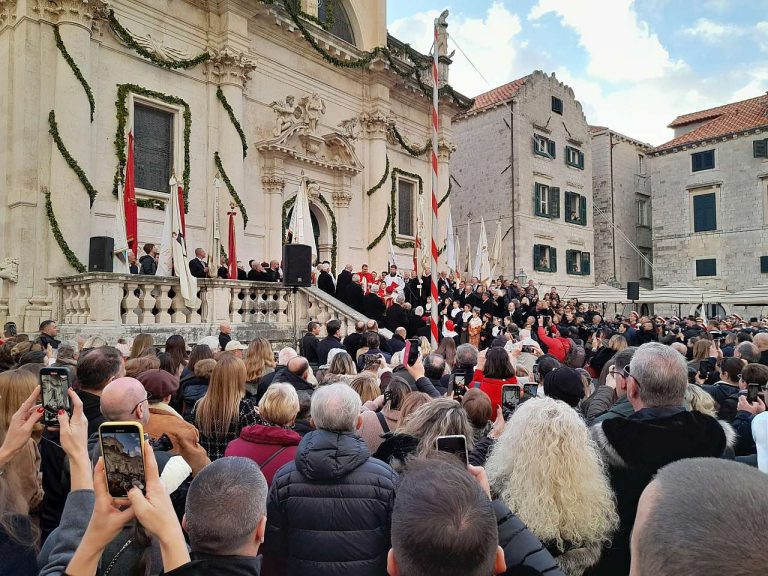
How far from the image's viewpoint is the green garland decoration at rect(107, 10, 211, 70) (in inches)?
559

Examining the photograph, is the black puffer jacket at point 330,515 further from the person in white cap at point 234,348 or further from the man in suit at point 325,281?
the man in suit at point 325,281

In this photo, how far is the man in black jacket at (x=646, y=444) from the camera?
278 cm

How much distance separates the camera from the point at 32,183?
12977 millimetres

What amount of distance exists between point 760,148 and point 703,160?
3.13 metres

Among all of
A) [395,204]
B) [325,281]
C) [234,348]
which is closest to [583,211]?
[395,204]

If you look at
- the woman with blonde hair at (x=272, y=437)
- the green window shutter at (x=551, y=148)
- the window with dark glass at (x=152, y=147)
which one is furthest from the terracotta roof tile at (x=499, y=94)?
the woman with blonde hair at (x=272, y=437)

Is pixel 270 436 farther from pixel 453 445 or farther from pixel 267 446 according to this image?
pixel 453 445

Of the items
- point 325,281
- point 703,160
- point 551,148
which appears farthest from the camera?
point 703,160

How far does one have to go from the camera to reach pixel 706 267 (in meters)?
35.2

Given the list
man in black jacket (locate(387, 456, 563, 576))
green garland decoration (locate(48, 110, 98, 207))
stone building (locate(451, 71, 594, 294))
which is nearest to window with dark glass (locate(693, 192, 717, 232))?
stone building (locate(451, 71, 594, 294))

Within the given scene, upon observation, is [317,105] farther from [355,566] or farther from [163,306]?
[355,566]

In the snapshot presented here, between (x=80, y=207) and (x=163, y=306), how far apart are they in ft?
12.7

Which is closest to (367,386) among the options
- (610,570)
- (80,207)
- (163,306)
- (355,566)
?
(355,566)

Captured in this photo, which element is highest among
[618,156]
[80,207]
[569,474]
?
[618,156]
